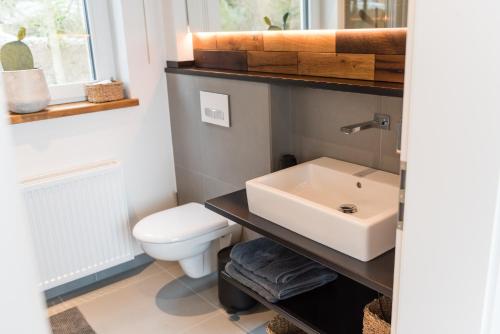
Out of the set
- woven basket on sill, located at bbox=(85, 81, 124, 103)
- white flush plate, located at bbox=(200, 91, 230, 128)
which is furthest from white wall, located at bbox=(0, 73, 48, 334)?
woven basket on sill, located at bbox=(85, 81, 124, 103)

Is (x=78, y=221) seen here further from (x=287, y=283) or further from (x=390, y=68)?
(x=390, y=68)

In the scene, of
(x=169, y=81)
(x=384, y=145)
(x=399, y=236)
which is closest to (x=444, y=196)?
(x=399, y=236)

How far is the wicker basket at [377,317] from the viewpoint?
5.00 ft

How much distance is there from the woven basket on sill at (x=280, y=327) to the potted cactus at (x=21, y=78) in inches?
59.8

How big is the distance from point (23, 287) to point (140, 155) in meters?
2.41

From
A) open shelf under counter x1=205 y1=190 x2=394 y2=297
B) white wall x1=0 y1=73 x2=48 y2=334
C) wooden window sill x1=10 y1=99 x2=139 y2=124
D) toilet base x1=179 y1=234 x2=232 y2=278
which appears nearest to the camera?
white wall x1=0 y1=73 x2=48 y2=334

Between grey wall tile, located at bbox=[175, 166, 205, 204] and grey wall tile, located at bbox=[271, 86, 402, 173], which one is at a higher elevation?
grey wall tile, located at bbox=[271, 86, 402, 173]

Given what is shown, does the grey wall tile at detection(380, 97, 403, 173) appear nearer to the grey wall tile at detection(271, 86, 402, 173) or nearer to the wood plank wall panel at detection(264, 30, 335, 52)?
the grey wall tile at detection(271, 86, 402, 173)

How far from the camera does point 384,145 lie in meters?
1.87

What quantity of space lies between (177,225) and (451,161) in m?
1.76

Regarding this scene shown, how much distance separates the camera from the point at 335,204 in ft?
6.16

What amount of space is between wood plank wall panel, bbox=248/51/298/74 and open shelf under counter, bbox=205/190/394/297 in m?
0.70

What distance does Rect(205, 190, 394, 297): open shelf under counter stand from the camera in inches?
53.7

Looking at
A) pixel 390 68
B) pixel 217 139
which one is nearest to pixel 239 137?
pixel 217 139
